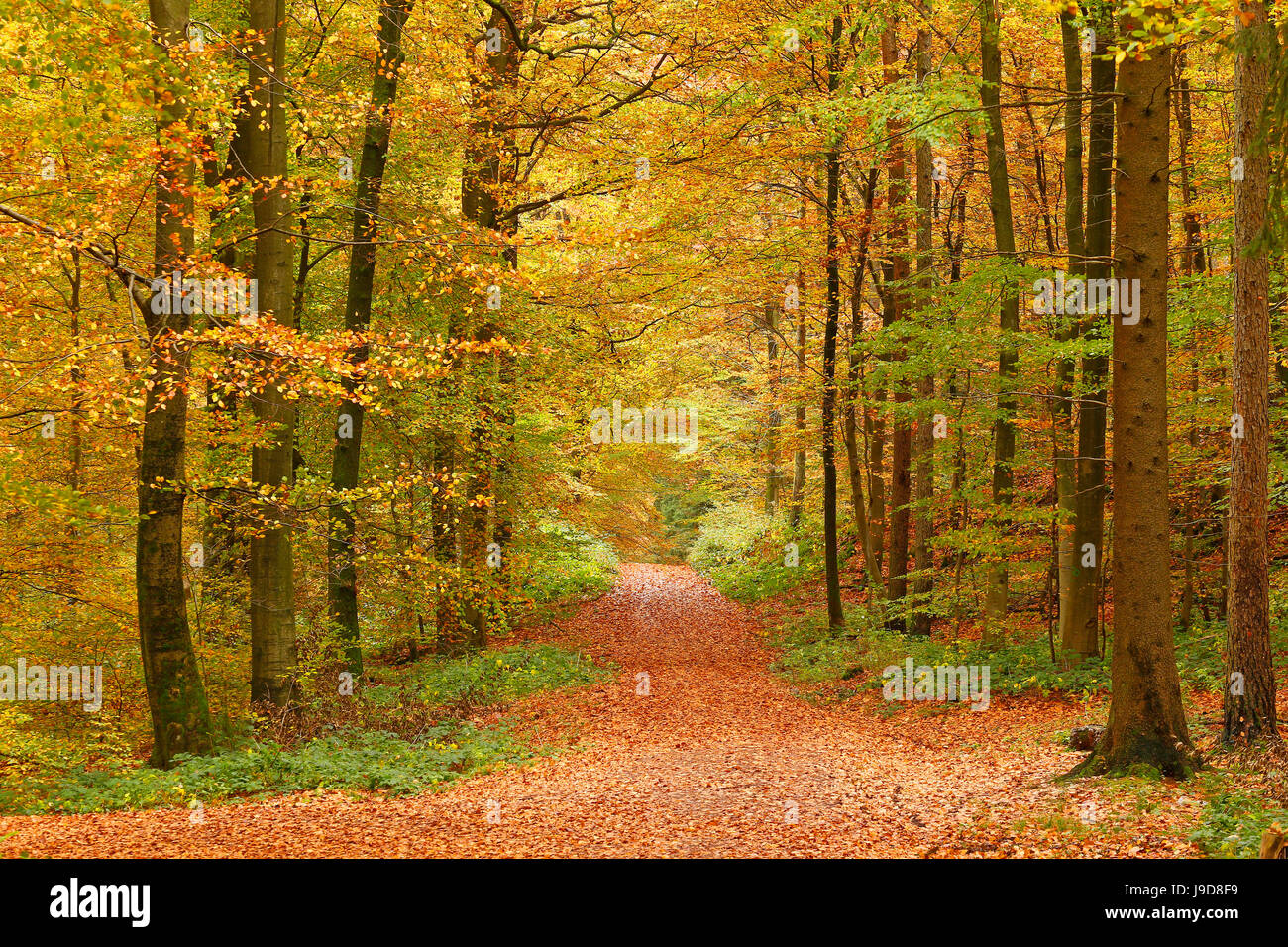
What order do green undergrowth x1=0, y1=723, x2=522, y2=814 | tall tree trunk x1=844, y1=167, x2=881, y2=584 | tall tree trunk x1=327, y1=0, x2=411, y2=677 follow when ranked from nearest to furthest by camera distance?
green undergrowth x1=0, y1=723, x2=522, y2=814
tall tree trunk x1=327, y1=0, x2=411, y2=677
tall tree trunk x1=844, y1=167, x2=881, y2=584

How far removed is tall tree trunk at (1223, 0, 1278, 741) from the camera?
7.69m

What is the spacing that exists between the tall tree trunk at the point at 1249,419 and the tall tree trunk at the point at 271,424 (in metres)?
10.1

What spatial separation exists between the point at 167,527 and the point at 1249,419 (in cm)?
1074

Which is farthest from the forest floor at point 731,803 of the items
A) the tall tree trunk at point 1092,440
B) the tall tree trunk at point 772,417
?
the tall tree trunk at point 772,417

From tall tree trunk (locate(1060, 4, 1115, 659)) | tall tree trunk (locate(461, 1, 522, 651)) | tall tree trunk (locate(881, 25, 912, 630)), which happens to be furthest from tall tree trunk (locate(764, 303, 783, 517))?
tall tree trunk (locate(1060, 4, 1115, 659))

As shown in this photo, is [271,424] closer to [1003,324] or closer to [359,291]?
[359,291]

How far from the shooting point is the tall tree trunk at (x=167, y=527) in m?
8.41

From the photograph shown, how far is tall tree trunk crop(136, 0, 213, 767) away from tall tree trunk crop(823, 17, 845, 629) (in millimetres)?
10937

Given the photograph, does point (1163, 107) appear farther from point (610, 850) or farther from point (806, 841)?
point (610, 850)

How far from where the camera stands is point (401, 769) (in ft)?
31.0

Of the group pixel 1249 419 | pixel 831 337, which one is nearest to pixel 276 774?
pixel 1249 419
